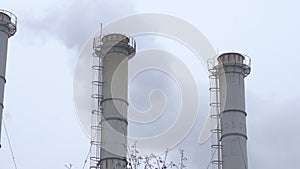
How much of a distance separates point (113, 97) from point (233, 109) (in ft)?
16.8

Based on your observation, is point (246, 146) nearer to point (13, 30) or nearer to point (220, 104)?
point (220, 104)

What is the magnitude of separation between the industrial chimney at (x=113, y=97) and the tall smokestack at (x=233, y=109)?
4134 millimetres

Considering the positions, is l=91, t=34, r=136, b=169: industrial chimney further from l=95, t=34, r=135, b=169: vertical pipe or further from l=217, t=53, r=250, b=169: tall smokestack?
l=217, t=53, r=250, b=169: tall smokestack

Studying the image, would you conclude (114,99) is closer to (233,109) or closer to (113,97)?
(113,97)

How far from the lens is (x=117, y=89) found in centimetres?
2816

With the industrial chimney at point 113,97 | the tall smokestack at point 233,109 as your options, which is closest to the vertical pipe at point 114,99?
the industrial chimney at point 113,97

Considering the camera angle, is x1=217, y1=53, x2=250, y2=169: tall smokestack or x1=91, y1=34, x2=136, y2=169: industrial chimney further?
x1=217, y1=53, x2=250, y2=169: tall smokestack

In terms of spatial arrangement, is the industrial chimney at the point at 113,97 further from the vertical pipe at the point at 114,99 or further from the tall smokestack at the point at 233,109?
the tall smokestack at the point at 233,109

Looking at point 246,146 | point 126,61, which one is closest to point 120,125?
point 126,61

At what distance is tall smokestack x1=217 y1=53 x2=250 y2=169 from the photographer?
27797mm

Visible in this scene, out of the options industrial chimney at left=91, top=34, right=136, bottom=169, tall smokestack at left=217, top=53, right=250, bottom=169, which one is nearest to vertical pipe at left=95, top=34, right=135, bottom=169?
industrial chimney at left=91, top=34, right=136, bottom=169

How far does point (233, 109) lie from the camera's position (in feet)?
93.5

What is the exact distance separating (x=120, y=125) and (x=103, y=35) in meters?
4.63

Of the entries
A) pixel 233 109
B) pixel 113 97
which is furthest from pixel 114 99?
pixel 233 109
